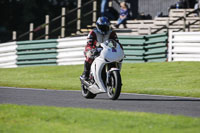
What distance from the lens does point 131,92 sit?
564 inches

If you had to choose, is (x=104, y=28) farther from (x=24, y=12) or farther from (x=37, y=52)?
(x=24, y=12)

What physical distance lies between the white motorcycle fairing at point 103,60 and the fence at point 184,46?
8.59m

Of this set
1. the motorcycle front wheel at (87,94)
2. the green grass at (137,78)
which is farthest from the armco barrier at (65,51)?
the motorcycle front wheel at (87,94)

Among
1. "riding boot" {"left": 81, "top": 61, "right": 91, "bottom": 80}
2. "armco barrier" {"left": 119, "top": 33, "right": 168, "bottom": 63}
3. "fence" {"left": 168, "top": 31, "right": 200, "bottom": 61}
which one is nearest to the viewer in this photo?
"riding boot" {"left": 81, "top": 61, "right": 91, "bottom": 80}

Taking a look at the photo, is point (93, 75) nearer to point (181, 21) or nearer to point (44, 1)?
point (181, 21)

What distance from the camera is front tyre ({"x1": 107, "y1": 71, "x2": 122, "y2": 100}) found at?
1062cm

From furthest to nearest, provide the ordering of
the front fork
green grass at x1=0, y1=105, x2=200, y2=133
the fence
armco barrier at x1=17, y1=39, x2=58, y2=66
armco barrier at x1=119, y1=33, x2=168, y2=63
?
armco barrier at x1=17, y1=39, x2=58, y2=66 → armco barrier at x1=119, y1=33, x2=168, y2=63 → the fence → the front fork → green grass at x1=0, y1=105, x2=200, y2=133

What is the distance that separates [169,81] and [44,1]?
31.9 meters

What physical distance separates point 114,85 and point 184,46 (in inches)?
372

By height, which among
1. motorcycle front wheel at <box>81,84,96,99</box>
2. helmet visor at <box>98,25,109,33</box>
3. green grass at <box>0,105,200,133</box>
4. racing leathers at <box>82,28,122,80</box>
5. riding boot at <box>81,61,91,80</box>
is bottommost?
motorcycle front wheel at <box>81,84,96,99</box>

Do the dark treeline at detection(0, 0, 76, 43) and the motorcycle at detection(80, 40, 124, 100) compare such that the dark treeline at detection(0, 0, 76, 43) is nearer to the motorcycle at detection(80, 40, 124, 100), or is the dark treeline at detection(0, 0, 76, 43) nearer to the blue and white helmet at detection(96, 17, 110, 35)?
the blue and white helmet at detection(96, 17, 110, 35)

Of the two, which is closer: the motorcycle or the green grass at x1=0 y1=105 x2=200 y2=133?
the green grass at x1=0 y1=105 x2=200 y2=133

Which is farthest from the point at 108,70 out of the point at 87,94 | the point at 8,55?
the point at 8,55

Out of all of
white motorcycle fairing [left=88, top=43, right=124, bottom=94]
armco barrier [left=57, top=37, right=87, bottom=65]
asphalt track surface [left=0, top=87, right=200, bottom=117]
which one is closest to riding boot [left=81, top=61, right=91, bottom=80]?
white motorcycle fairing [left=88, top=43, right=124, bottom=94]
